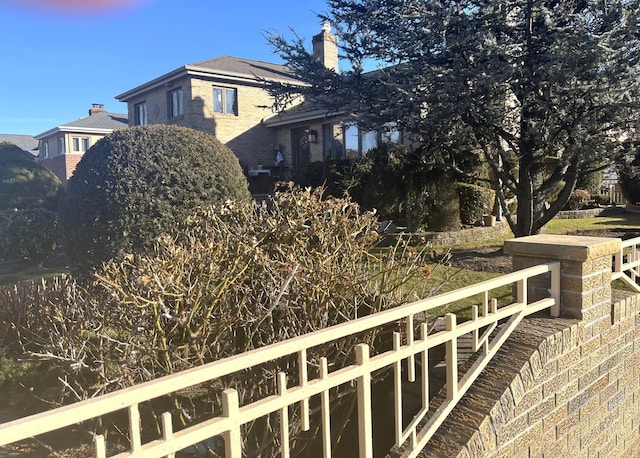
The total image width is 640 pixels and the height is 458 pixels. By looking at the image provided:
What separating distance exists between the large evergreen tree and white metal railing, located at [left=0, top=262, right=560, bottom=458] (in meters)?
4.69

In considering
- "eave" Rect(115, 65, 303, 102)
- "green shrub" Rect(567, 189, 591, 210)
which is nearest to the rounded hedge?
"eave" Rect(115, 65, 303, 102)

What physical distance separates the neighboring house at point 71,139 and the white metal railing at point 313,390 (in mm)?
28750

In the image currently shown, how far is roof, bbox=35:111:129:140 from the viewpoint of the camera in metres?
29.6

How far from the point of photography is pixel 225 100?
21.0 meters

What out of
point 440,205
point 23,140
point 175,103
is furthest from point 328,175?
point 23,140

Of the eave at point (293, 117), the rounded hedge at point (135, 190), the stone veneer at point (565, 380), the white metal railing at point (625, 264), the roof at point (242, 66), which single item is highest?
the roof at point (242, 66)

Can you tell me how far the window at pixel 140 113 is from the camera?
23516 mm

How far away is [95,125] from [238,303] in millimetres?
30931

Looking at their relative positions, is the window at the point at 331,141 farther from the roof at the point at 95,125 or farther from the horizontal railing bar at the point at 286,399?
the horizontal railing bar at the point at 286,399

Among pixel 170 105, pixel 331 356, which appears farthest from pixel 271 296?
pixel 170 105

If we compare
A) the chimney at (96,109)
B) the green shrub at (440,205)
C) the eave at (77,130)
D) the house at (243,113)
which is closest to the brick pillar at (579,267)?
the green shrub at (440,205)

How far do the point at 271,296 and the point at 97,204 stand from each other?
2.65 meters

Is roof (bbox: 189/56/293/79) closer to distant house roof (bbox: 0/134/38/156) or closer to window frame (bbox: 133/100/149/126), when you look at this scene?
window frame (bbox: 133/100/149/126)

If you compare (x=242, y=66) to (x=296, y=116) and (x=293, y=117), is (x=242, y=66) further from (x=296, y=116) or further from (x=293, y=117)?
(x=296, y=116)
